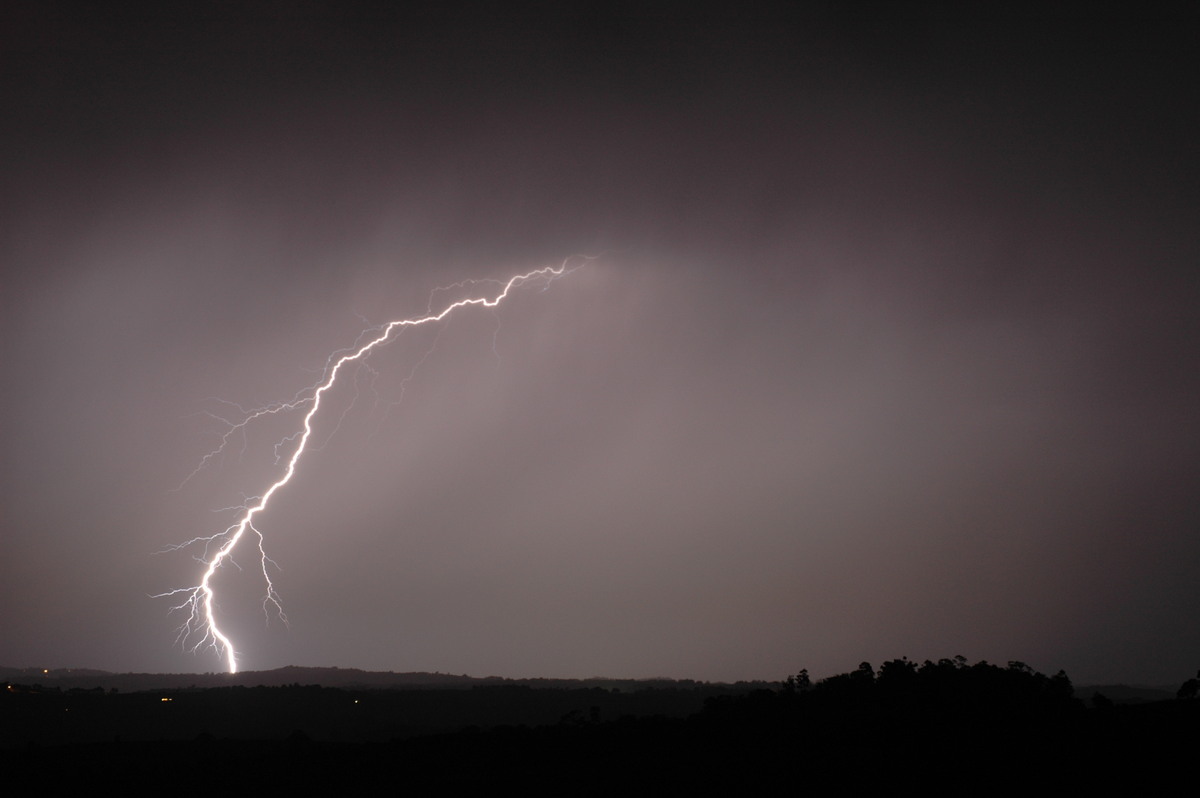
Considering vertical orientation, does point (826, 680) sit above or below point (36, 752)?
above

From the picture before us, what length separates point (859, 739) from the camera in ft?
79.9

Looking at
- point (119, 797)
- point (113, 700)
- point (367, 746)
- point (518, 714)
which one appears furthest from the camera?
point (518, 714)

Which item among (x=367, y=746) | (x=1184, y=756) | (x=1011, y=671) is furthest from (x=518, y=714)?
(x=1184, y=756)

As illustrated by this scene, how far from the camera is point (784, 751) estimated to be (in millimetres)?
24781

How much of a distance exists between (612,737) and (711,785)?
27.0ft

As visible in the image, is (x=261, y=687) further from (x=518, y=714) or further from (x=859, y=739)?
(x=859, y=739)

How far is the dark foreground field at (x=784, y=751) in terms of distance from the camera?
802 inches

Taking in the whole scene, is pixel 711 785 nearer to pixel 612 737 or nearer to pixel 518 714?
pixel 612 737

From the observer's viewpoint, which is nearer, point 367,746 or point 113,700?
point 367,746

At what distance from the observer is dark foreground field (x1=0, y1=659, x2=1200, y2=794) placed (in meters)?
20.4

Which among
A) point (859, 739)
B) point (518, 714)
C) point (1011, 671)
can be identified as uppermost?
point (1011, 671)

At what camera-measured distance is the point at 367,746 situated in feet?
120

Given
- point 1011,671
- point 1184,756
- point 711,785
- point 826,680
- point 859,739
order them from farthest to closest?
1. point 826,680
2. point 1011,671
3. point 859,739
4. point 711,785
5. point 1184,756

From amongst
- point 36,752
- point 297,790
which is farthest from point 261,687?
point 297,790
